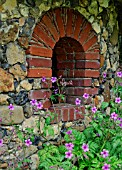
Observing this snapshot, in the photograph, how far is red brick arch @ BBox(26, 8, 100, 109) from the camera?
101 inches

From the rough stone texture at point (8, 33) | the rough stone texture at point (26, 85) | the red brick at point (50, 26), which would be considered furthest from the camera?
the red brick at point (50, 26)

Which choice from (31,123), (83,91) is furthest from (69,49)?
(31,123)

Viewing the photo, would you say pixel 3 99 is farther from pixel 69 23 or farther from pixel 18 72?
pixel 69 23

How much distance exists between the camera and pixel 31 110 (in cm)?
255

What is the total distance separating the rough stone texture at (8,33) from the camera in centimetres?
238

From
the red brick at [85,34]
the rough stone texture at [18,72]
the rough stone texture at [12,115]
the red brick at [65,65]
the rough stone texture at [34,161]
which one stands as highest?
the red brick at [85,34]

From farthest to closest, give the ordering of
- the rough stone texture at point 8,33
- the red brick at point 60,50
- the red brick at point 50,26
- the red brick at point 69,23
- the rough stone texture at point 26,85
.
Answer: the red brick at point 60,50, the red brick at point 69,23, the red brick at point 50,26, the rough stone texture at point 26,85, the rough stone texture at point 8,33

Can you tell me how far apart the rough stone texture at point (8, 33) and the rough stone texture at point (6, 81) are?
0.82 ft

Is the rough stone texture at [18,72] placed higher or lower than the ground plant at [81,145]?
higher

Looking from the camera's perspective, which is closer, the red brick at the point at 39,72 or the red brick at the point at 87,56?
the red brick at the point at 39,72

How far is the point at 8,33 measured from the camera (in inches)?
94.4

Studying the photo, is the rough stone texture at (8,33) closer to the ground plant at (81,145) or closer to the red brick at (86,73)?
the ground plant at (81,145)

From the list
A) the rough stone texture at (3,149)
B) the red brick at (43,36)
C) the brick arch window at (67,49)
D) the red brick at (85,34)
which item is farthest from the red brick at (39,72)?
the rough stone texture at (3,149)

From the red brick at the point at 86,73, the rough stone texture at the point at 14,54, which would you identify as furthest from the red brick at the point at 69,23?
the rough stone texture at the point at 14,54
